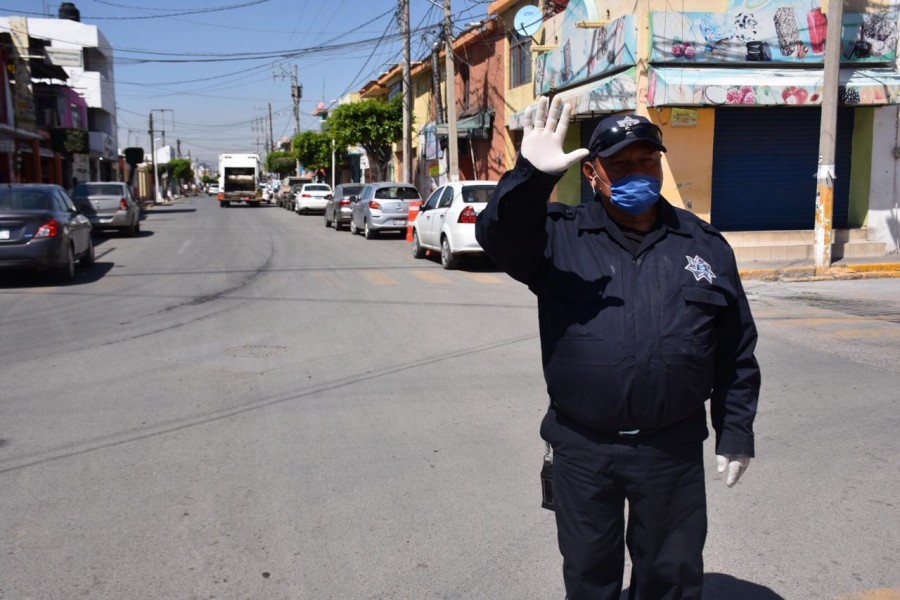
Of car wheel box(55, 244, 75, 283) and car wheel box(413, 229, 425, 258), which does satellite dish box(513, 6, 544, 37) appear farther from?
car wheel box(55, 244, 75, 283)

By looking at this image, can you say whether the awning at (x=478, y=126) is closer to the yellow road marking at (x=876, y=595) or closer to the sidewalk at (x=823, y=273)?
the sidewalk at (x=823, y=273)

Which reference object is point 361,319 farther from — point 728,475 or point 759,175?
point 759,175

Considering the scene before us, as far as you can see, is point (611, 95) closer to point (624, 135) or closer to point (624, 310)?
point (624, 135)

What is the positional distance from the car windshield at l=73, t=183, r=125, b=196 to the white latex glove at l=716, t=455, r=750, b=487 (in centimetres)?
2474

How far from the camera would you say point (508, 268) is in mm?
2734

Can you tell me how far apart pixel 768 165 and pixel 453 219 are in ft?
23.3

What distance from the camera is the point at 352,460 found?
524 centimetres

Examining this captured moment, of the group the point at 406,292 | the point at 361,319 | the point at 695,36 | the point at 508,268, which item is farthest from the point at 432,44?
the point at 508,268

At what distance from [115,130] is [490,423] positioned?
207 feet

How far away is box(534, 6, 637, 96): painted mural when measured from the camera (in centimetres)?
1731

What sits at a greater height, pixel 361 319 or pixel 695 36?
pixel 695 36

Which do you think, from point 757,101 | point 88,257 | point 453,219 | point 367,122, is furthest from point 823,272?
point 367,122

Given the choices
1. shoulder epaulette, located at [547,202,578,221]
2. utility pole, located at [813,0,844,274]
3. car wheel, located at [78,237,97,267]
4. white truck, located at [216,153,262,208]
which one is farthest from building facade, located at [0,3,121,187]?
shoulder epaulette, located at [547,202,578,221]

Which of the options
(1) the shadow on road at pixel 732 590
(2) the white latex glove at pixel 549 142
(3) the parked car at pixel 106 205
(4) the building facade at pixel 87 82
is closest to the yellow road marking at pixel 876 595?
(1) the shadow on road at pixel 732 590
